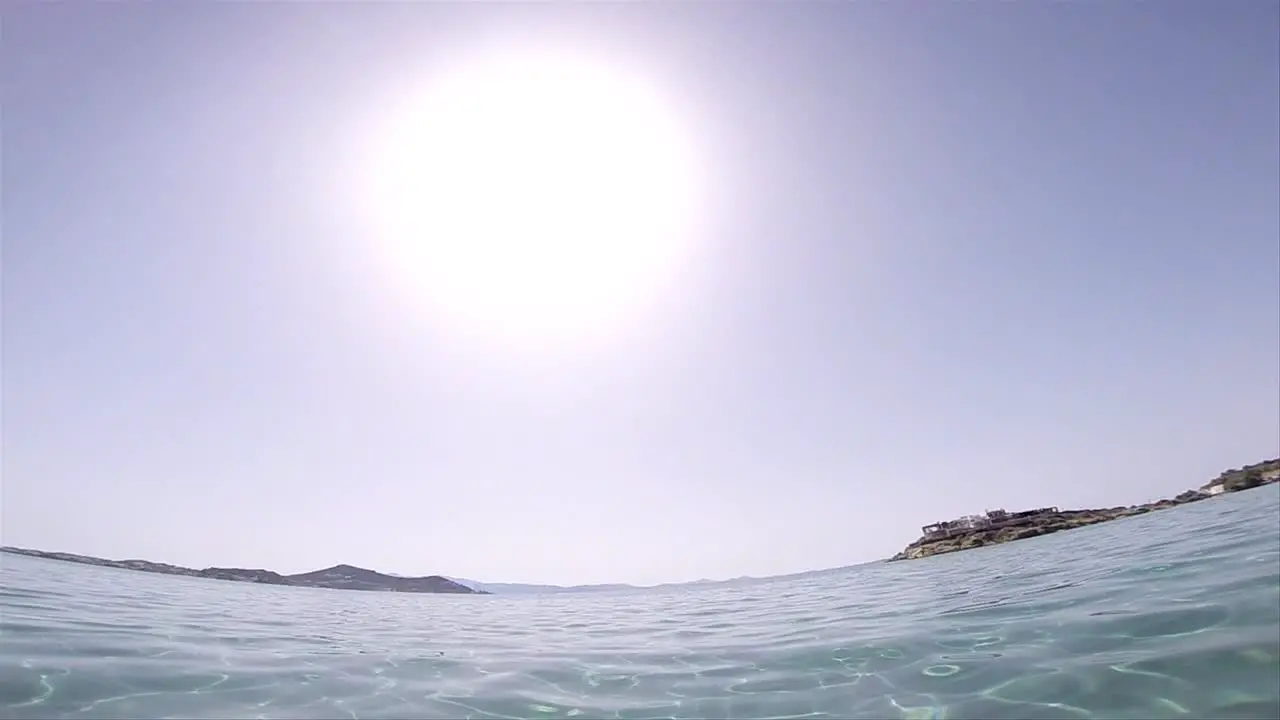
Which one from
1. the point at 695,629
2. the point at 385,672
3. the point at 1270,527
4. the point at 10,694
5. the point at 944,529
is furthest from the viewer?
the point at 944,529

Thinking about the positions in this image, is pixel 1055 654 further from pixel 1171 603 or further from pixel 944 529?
pixel 944 529

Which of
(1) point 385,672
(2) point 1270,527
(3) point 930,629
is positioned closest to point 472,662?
(1) point 385,672

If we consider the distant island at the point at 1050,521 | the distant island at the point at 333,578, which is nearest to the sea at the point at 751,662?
the distant island at the point at 1050,521

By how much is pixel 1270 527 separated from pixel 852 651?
1455 cm

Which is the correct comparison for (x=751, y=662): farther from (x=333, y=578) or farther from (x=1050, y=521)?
(x=333, y=578)

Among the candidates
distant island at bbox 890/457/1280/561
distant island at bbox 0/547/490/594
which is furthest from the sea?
distant island at bbox 0/547/490/594

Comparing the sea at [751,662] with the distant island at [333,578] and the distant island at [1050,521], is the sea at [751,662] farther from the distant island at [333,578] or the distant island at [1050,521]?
the distant island at [333,578]

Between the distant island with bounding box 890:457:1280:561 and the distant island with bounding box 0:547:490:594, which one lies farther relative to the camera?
the distant island with bounding box 0:547:490:594

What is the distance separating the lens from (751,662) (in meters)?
8.77

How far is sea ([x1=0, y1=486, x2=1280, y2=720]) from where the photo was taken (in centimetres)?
598

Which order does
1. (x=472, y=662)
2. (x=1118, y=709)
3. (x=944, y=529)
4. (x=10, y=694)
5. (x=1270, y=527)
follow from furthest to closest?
1. (x=944, y=529)
2. (x=1270, y=527)
3. (x=472, y=662)
4. (x=10, y=694)
5. (x=1118, y=709)

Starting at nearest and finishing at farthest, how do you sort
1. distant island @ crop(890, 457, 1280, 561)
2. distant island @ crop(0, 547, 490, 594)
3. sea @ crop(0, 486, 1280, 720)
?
sea @ crop(0, 486, 1280, 720)
distant island @ crop(890, 457, 1280, 561)
distant island @ crop(0, 547, 490, 594)

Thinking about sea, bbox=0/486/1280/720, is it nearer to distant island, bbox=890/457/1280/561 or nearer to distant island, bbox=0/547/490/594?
distant island, bbox=890/457/1280/561

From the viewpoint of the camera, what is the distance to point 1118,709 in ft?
17.6
